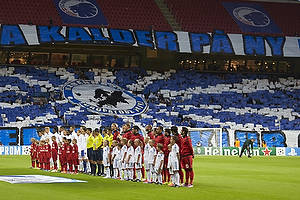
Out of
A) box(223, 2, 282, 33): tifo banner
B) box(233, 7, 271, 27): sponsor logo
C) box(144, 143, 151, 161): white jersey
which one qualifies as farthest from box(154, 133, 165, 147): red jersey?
box(233, 7, 271, 27): sponsor logo

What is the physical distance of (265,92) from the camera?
1865 inches

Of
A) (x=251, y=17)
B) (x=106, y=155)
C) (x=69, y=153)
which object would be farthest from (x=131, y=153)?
(x=251, y=17)

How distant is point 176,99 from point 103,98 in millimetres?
6055

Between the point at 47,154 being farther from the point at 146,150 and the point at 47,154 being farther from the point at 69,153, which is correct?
the point at 146,150

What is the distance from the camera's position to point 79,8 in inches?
1813

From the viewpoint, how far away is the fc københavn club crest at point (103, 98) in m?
41.6

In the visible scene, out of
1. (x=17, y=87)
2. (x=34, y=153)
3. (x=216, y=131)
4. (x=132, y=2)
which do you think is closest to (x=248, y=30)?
(x=132, y=2)

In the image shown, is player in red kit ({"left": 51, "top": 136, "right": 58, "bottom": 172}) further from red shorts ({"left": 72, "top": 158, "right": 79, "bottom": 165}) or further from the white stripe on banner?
the white stripe on banner

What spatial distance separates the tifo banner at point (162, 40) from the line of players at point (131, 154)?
19.6 m

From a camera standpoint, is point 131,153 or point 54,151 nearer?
point 131,153

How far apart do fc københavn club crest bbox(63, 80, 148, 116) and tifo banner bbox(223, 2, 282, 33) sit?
495 inches

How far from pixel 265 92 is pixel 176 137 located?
Result: 33806 millimetres

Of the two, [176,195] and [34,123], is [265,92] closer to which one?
[34,123]

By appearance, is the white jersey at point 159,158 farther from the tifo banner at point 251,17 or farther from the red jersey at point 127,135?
the tifo banner at point 251,17
